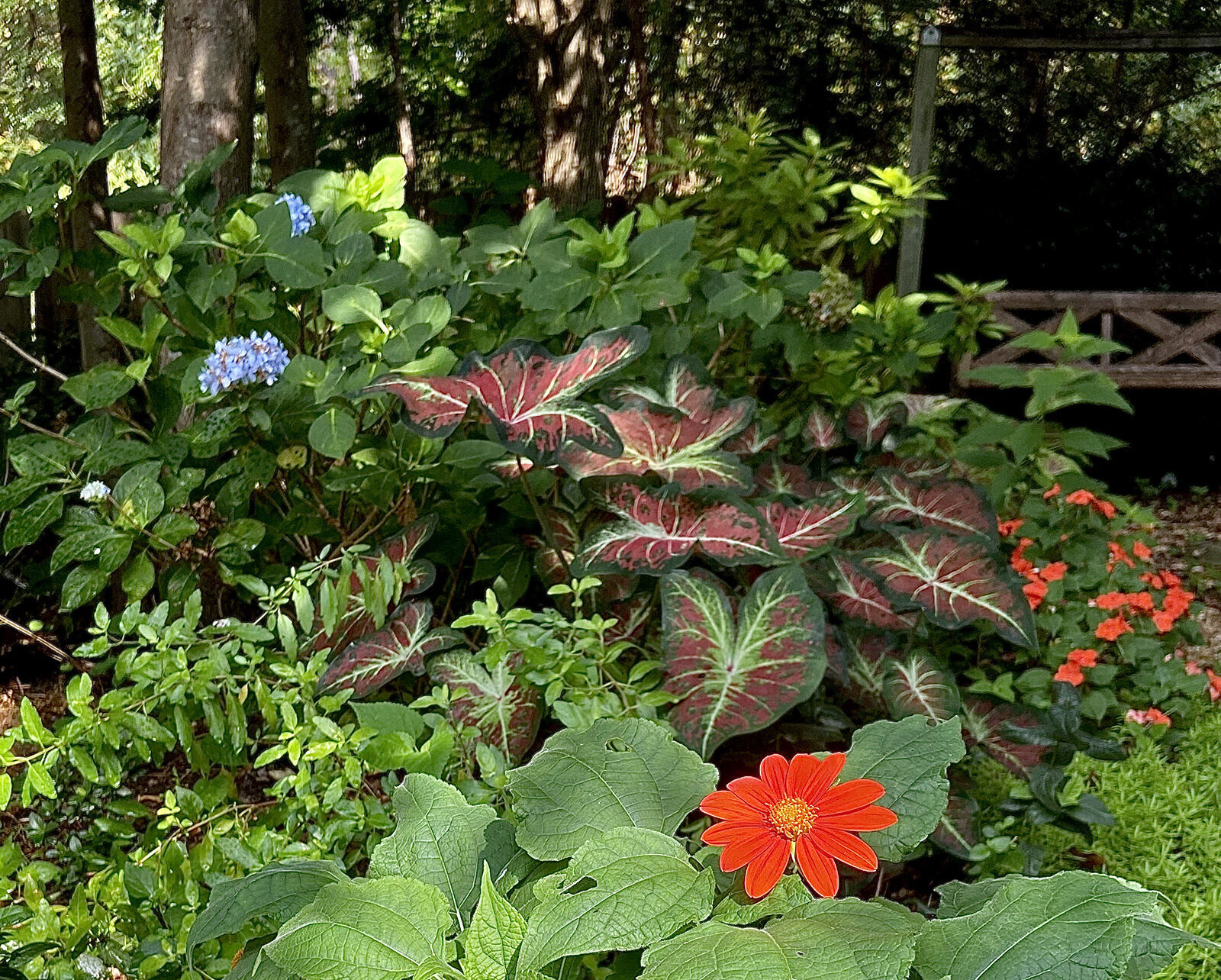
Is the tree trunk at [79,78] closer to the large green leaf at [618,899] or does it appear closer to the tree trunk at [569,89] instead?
the tree trunk at [569,89]

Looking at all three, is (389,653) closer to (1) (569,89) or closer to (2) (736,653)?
(2) (736,653)

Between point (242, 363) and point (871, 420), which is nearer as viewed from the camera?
point (242, 363)

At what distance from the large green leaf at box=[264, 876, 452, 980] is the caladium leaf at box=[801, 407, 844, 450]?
1709 mm

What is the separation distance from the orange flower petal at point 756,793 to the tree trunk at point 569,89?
11.5 ft

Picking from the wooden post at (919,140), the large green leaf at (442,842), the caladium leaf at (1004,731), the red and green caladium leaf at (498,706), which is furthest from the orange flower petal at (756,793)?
the wooden post at (919,140)

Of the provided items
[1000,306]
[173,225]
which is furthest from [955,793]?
[1000,306]

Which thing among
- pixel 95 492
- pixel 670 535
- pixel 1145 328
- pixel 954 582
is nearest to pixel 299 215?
pixel 95 492

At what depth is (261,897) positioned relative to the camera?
3.03 ft

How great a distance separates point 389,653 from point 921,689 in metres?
0.80

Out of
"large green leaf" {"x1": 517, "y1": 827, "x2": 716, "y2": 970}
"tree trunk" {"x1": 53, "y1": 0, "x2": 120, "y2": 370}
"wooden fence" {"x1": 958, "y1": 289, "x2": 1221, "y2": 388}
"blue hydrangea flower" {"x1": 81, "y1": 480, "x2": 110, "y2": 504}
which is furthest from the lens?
"wooden fence" {"x1": 958, "y1": 289, "x2": 1221, "y2": 388}

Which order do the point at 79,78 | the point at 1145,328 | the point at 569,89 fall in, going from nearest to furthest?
the point at 569,89, the point at 79,78, the point at 1145,328

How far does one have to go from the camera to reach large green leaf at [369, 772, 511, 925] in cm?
92

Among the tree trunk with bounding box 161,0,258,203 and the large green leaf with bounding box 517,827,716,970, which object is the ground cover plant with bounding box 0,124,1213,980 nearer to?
the large green leaf with bounding box 517,827,716,970

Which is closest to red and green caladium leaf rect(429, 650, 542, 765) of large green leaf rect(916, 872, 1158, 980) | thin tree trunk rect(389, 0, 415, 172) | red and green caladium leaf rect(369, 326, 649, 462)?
red and green caladium leaf rect(369, 326, 649, 462)
